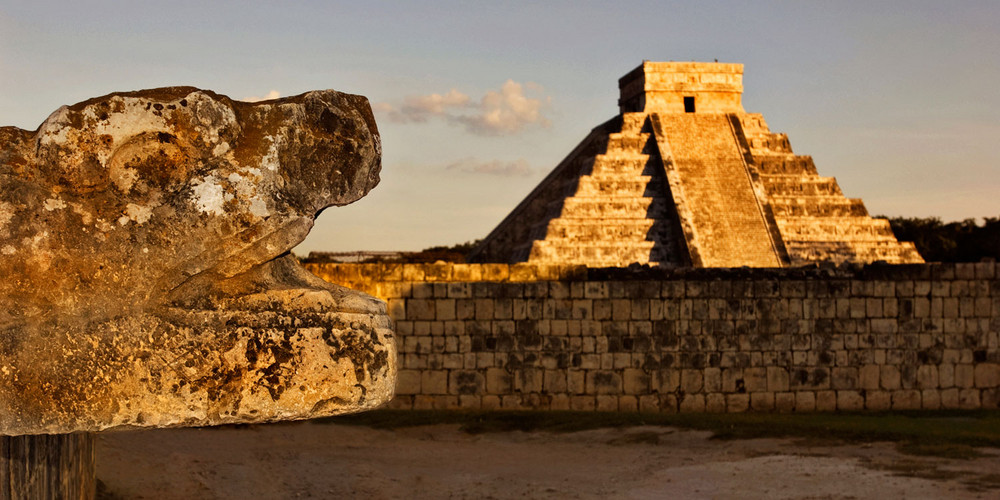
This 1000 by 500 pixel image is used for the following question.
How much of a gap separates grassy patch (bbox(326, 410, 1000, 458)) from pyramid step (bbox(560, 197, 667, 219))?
1219cm

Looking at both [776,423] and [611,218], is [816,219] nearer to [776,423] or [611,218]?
[611,218]

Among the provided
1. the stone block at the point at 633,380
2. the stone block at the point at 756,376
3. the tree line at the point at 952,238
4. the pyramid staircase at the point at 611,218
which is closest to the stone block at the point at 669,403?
the stone block at the point at 633,380

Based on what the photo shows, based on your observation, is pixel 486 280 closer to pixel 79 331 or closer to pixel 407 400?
→ pixel 407 400

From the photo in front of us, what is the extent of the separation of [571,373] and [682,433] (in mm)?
2658

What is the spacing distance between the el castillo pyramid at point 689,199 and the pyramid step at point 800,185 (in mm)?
30

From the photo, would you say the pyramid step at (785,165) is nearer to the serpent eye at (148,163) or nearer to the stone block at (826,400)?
the stone block at (826,400)

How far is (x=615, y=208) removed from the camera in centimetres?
2777

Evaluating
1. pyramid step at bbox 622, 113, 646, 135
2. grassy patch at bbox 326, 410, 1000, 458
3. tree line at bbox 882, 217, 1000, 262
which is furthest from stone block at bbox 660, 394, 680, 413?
tree line at bbox 882, 217, 1000, 262

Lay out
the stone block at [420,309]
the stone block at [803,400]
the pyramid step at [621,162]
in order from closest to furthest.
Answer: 1. the stone block at [420,309]
2. the stone block at [803,400]
3. the pyramid step at [621,162]

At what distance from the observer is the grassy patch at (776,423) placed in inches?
488

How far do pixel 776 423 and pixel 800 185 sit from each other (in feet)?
58.4

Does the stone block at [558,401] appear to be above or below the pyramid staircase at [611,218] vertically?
below

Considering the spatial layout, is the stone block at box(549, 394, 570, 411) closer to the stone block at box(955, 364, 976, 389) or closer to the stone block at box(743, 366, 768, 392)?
the stone block at box(743, 366, 768, 392)

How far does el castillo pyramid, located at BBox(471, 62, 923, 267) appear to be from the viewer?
27109 mm
